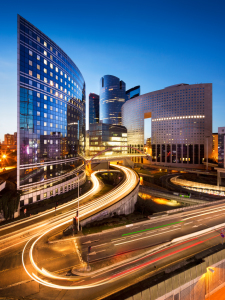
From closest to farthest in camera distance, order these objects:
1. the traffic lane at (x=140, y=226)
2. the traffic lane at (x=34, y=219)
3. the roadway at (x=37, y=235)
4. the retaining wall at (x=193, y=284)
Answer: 1. the retaining wall at (x=193, y=284)
2. the roadway at (x=37, y=235)
3. the traffic lane at (x=140, y=226)
4. the traffic lane at (x=34, y=219)

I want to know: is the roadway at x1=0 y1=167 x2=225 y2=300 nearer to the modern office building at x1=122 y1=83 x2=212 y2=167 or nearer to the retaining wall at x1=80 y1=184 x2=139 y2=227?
the retaining wall at x1=80 y1=184 x2=139 y2=227

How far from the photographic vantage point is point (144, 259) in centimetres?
1659

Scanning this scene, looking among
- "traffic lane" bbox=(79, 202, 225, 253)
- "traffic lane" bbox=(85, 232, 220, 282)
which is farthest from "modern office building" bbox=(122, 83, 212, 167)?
"traffic lane" bbox=(85, 232, 220, 282)

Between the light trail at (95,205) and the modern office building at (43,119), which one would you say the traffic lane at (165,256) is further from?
the modern office building at (43,119)

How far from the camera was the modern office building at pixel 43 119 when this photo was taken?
34.1 meters

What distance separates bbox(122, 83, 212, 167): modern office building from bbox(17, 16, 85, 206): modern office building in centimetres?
7798

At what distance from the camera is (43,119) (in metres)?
39.5

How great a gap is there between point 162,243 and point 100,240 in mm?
7979


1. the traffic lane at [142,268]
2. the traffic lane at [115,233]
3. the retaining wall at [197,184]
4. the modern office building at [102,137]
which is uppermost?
the modern office building at [102,137]

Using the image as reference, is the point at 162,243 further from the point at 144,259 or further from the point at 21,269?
the point at 21,269

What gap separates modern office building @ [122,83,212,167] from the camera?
99.4 m

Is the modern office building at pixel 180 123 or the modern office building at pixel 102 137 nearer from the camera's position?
the modern office building at pixel 102 137

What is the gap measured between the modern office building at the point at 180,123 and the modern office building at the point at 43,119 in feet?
256

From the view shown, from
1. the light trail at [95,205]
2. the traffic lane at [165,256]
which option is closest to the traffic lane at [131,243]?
the traffic lane at [165,256]
